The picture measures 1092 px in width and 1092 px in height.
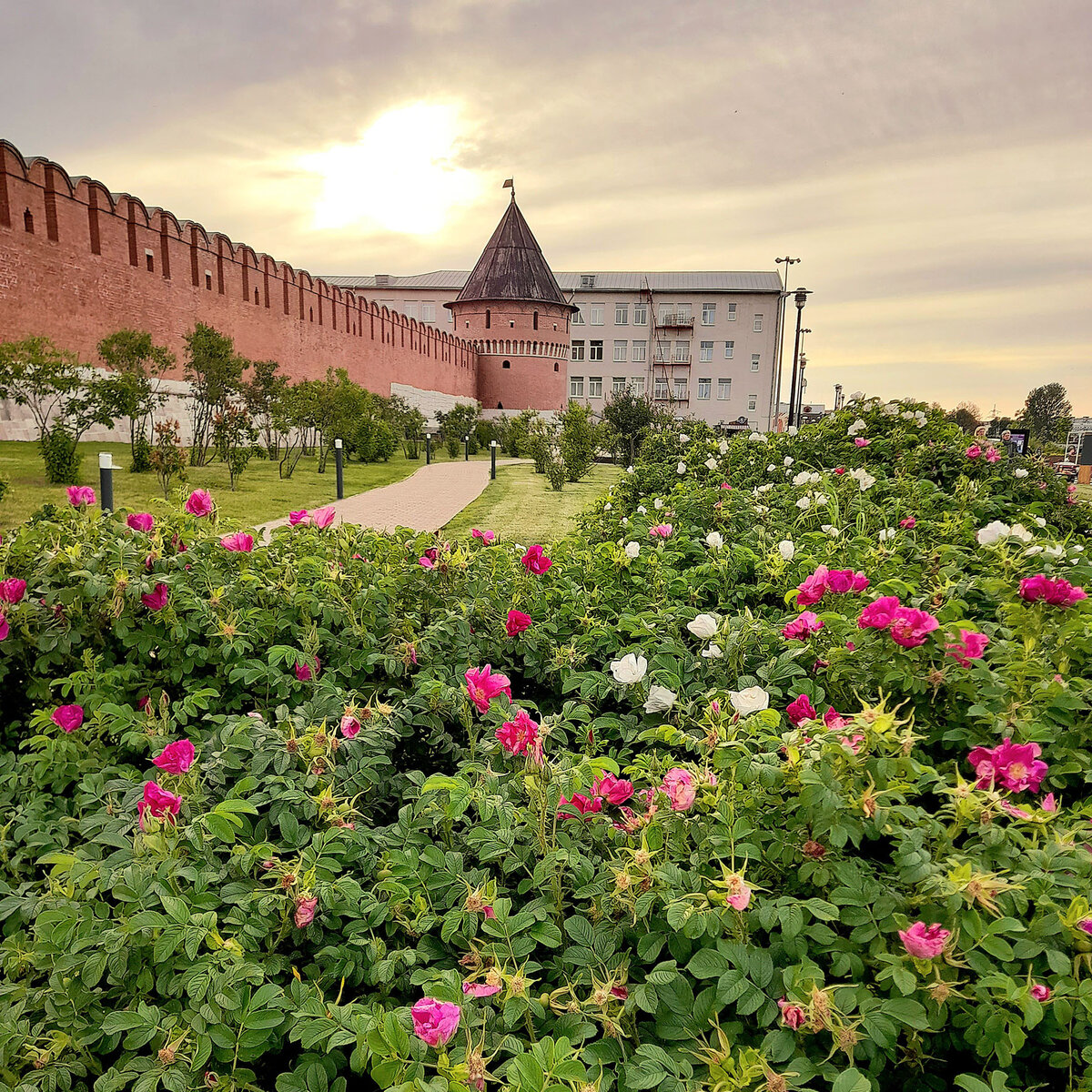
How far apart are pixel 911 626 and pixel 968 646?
11cm

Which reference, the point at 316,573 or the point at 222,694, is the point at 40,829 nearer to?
the point at 222,694

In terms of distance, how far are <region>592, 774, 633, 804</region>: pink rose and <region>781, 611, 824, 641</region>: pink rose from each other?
2.08 feet

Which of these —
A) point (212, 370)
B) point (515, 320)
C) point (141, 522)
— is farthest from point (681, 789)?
point (515, 320)

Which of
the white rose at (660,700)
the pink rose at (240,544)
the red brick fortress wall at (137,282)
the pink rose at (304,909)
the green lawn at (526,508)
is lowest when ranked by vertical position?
the green lawn at (526,508)

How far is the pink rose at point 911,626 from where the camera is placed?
1.46 m

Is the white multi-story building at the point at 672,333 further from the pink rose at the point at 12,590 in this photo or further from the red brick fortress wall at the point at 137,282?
the pink rose at the point at 12,590

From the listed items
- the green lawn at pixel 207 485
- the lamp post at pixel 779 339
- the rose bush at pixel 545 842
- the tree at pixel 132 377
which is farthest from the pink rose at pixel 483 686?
the lamp post at pixel 779 339

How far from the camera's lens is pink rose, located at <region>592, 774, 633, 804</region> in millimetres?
1385

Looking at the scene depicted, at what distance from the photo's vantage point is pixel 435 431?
110ft

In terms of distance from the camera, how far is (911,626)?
4.84ft

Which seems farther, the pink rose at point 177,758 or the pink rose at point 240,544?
the pink rose at point 240,544

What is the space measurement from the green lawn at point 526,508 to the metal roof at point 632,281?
40.1 m

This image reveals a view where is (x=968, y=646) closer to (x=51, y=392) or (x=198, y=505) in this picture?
(x=198, y=505)

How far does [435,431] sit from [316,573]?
31781 millimetres
